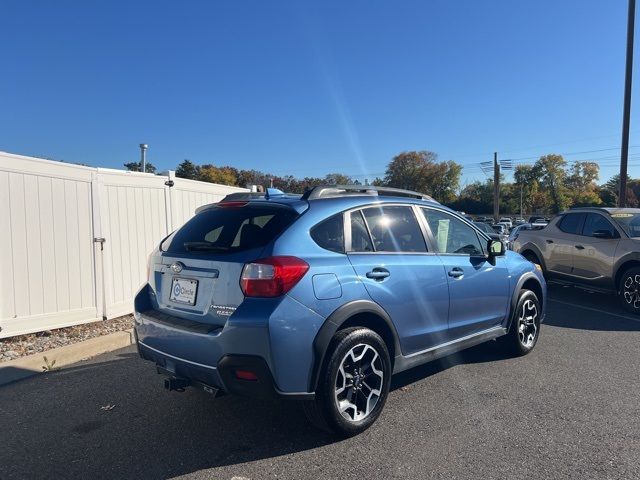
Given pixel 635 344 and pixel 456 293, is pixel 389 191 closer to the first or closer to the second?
pixel 456 293

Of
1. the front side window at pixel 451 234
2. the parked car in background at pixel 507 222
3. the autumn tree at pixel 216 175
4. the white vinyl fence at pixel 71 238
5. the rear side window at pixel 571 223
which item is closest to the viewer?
the front side window at pixel 451 234

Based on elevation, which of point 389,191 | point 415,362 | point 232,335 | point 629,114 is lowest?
point 415,362

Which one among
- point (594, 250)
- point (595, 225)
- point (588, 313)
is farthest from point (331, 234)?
point (595, 225)

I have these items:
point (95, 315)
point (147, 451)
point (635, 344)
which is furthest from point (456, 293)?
point (95, 315)

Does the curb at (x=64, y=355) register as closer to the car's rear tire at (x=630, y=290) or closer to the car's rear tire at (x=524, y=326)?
the car's rear tire at (x=524, y=326)

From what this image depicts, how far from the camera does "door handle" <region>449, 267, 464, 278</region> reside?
439 cm

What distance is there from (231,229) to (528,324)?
3713 mm

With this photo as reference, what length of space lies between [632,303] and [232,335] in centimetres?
737

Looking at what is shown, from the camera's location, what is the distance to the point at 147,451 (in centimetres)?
332

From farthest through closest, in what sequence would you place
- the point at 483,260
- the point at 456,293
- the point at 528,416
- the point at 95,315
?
1. the point at 95,315
2. the point at 483,260
3. the point at 456,293
4. the point at 528,416

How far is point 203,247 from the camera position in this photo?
3.57 metres

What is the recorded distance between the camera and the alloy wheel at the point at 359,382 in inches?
135

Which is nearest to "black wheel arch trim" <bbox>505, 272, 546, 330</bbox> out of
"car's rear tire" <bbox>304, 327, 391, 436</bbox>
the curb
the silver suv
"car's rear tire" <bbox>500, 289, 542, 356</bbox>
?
"car's rear tire" <bbox>500, 289, 542, 356</bbox>

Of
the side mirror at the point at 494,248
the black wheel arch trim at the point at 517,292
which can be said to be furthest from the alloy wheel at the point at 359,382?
the black wheel arch trim at the point at 517,292
